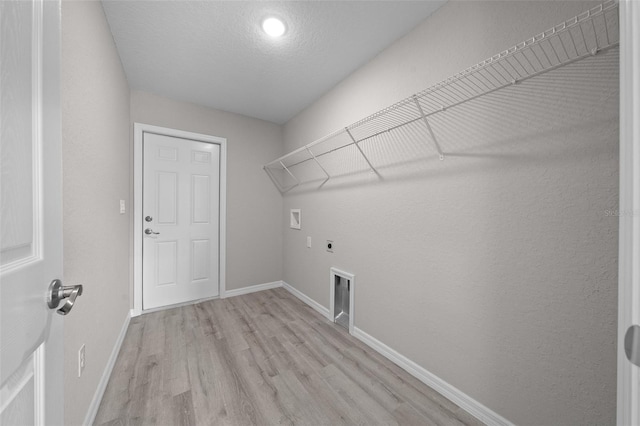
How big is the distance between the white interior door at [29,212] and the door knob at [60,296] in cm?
2

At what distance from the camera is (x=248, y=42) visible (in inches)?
68.9

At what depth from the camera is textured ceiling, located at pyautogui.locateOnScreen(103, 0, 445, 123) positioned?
1475 millimetres

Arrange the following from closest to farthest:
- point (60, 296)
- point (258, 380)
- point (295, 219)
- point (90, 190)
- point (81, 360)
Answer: point (60, 296)
point (81, 360)
point (90, 190)
point (258, 380)
point (295, 219)

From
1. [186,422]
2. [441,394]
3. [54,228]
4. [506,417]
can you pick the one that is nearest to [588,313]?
[506,417]

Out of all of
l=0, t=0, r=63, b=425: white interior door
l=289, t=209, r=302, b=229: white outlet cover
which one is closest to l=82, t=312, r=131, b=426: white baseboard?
l=0, t=0, r=63, b=425: white interior door

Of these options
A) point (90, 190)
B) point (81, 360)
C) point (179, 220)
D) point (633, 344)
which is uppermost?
point (90, 190)

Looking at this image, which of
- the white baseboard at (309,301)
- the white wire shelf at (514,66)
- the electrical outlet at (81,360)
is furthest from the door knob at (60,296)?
the white baseboard at (309,301)

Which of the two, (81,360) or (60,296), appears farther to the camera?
(81,360)

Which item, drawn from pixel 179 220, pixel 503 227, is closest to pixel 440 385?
pixel 503 227

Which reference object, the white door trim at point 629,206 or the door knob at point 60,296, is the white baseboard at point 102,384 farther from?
the white door trim at point 629,206

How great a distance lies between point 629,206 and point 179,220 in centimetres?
318

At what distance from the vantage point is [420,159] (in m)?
1.55

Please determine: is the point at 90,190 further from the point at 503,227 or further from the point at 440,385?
the point at 440,385

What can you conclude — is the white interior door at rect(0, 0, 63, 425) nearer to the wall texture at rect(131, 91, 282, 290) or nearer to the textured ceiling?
the textured ceiling
